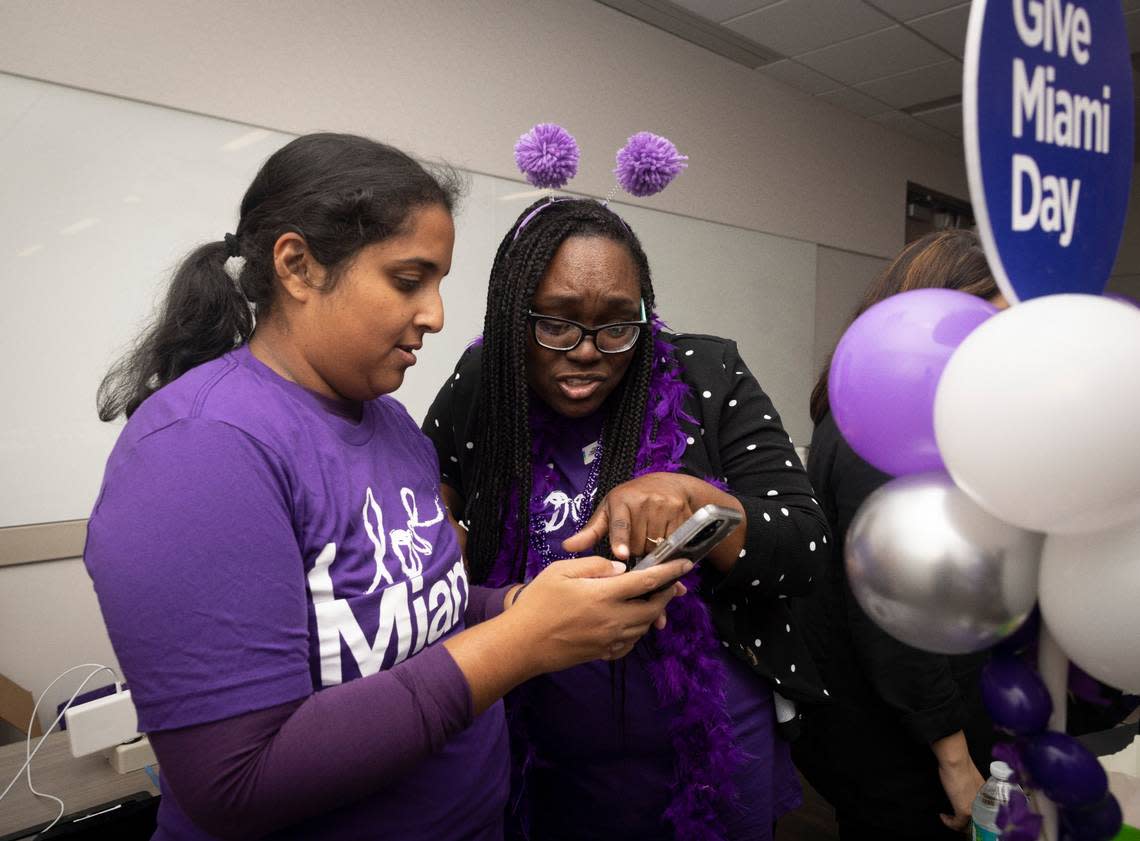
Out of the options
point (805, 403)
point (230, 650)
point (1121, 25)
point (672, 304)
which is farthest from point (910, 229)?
point (230, 650)

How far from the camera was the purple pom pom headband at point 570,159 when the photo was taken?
4.15ft

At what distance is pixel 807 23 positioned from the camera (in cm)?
371

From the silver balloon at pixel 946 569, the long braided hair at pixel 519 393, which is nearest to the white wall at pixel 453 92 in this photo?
the long braided hair at pixel 519 393

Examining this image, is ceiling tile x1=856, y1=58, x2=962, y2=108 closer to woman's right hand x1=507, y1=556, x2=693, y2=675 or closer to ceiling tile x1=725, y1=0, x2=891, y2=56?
ceiling tile x1=725, y1=0, x2=891, y2=56

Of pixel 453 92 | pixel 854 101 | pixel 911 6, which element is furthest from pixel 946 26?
pixel 453 92

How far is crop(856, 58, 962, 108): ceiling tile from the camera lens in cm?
431

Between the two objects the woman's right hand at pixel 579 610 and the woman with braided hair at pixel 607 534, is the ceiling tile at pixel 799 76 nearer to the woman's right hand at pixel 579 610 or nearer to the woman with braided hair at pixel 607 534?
the woman with braided hair at pixel 607 534

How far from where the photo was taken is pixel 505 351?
1131mm

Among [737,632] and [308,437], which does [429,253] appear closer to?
[308,437]

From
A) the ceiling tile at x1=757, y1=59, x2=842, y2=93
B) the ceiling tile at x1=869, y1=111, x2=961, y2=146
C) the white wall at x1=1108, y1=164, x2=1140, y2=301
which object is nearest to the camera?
the ceiling tile at x1=757, y1=59, x2=842, y2=93

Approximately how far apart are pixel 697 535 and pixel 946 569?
0.28m

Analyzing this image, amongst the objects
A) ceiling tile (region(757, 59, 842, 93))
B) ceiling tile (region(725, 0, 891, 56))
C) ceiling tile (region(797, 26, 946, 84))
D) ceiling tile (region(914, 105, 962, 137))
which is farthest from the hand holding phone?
ceiling tile (region(914, 105, 962, 137))

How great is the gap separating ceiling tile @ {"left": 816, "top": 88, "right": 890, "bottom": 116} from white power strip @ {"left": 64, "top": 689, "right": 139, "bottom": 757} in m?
4.81

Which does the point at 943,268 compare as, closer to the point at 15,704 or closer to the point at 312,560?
the point at 312,560
